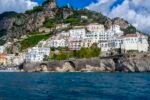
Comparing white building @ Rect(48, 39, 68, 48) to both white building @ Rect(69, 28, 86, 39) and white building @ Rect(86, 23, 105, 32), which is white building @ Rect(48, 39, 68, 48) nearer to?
white building @ Rect(69, 28, 86, 39)

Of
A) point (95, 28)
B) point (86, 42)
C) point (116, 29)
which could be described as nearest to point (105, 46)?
point (86, 42)

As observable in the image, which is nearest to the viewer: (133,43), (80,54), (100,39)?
(133,43)

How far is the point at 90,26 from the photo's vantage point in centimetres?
19988

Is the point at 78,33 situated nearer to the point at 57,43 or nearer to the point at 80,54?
the point at 57,43

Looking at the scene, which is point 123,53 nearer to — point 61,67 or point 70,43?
point 61,67

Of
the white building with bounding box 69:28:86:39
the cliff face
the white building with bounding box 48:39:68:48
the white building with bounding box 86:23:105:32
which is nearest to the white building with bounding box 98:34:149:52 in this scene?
the cliff face

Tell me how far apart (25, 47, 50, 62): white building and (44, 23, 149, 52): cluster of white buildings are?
460 inches

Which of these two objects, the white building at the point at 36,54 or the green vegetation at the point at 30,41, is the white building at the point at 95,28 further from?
the white building at the point at 36,54

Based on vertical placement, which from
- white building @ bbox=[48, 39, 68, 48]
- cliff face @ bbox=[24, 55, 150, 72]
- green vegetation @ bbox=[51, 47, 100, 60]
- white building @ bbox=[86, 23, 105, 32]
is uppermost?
white building @ bbox=[86, 23, 105, 32]

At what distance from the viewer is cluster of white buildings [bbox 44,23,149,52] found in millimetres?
156750

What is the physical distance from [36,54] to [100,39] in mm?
30498

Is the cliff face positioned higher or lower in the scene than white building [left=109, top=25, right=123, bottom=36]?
lower

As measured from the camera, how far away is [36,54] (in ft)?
564

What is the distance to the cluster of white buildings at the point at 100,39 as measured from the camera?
157 m
